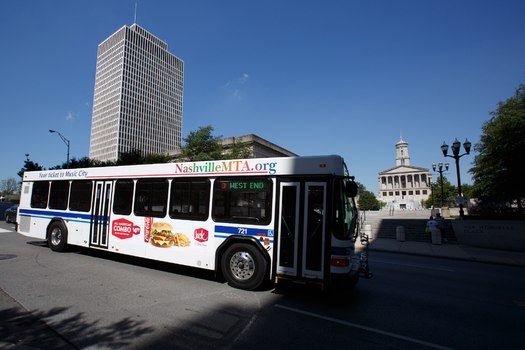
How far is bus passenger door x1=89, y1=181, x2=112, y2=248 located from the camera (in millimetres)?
8875

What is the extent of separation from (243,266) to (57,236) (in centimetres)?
789

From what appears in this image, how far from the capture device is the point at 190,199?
7.39 meters

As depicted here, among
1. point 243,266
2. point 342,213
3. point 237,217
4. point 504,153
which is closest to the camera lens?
point 342,213

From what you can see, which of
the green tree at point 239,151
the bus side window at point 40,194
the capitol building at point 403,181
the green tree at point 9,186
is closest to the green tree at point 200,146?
the green tree at point 239,151

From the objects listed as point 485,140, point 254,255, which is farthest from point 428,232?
point 254,255

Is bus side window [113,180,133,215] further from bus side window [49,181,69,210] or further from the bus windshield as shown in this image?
the bus windshield

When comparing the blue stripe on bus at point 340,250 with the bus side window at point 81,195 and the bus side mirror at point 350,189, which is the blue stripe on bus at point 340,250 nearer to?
the bus side mirror at point 350,189

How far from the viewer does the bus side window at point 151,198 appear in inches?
309

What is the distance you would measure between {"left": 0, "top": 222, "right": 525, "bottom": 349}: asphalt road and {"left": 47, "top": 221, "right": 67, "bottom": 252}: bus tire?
1714 mm

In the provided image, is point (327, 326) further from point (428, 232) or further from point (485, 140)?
point (485, 140)

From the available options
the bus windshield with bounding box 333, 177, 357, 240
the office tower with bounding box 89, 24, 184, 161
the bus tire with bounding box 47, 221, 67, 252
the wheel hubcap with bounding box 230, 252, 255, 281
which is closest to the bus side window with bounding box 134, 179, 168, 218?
the wheel hubcap with bounding box 230, 252, 255, 281

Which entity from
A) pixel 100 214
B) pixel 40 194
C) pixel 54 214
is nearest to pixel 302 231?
pixel 100 214

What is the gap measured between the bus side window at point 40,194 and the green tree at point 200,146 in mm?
20425

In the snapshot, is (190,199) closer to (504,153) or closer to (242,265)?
(242,265)
